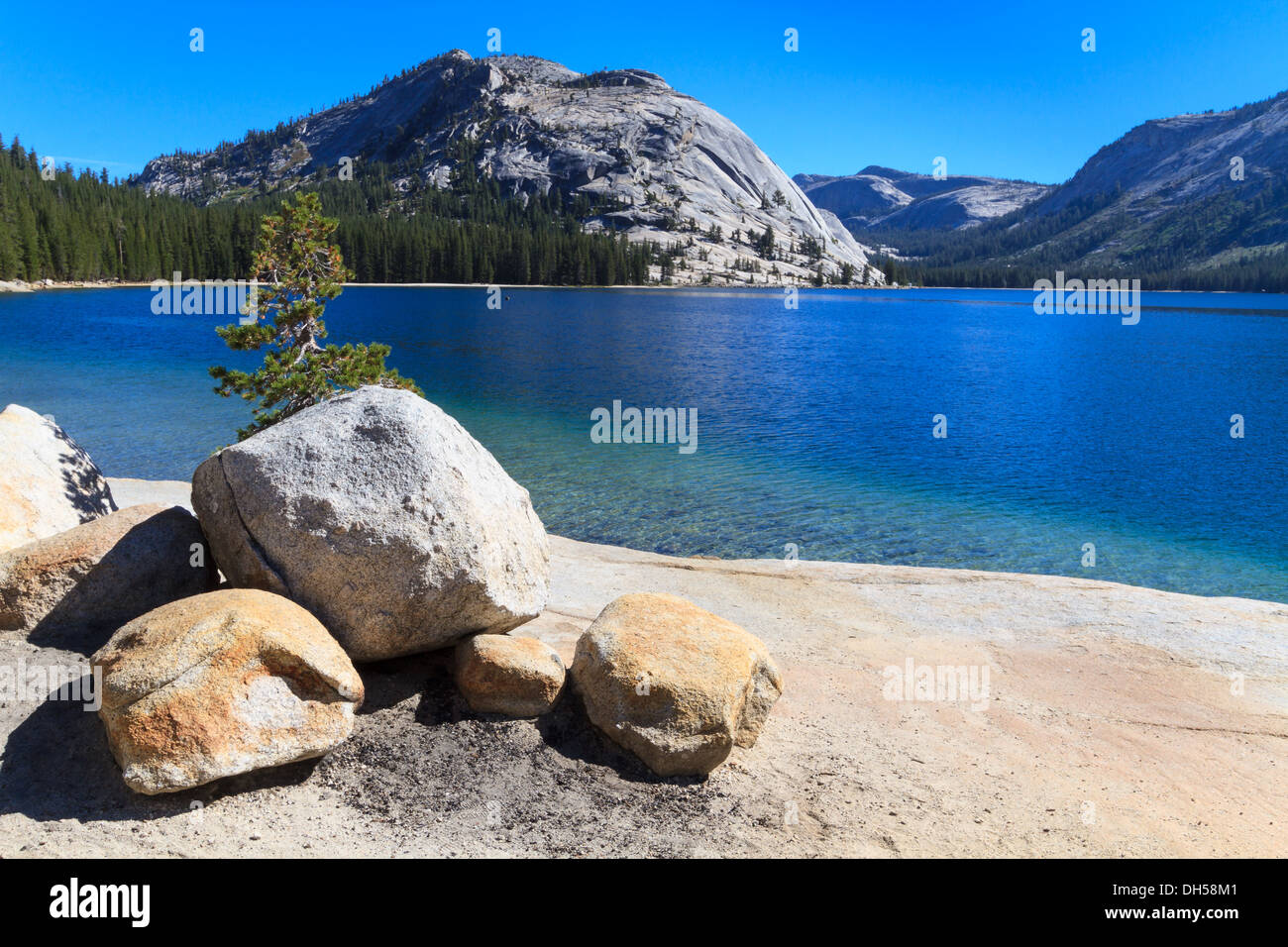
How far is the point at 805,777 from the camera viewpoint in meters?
9.05

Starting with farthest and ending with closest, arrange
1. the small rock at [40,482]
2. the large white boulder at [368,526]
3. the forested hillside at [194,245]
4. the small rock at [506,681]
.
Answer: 1. the forested hillside at [194,245]
2. the small rock at [40,482]
3. the small rock at [506,681]
4. the large white boulder at [368,526]

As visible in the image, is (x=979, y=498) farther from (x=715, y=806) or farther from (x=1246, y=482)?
(x=715, y=806)

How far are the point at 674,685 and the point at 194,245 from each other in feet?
573

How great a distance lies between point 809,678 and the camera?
11.9 metres

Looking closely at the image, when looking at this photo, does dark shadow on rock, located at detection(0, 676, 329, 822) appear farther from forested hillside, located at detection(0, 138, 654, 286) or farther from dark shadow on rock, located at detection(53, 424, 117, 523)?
forested hillside, located at detection(0, 138, 654, 286)

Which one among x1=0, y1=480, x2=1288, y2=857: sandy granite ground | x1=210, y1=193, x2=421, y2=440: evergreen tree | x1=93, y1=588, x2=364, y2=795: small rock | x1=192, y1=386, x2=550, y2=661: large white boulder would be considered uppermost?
x1=210, y1=193, x2=421, y2=440: evergreen tree

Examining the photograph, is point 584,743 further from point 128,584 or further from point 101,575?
point 101,575

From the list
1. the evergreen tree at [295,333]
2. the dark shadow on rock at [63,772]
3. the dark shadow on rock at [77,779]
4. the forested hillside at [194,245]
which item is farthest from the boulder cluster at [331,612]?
the forested hillside at [194,245]

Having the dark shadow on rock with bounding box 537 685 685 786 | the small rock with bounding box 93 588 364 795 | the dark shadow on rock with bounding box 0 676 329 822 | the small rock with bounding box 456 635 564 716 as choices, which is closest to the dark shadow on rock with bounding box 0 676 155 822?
Answer: the dark shadow on rock with bounding box 0 676 329 822

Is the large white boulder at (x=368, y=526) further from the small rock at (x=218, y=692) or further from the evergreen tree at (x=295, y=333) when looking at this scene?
the evergreen tree at (x=295, y=333)

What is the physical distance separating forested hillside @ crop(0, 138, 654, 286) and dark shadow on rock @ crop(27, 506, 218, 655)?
350 feet

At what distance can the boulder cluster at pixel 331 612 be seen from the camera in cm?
767

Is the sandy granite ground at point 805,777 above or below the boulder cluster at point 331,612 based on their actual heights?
below

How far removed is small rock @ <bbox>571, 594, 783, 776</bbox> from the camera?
29.1 ft
